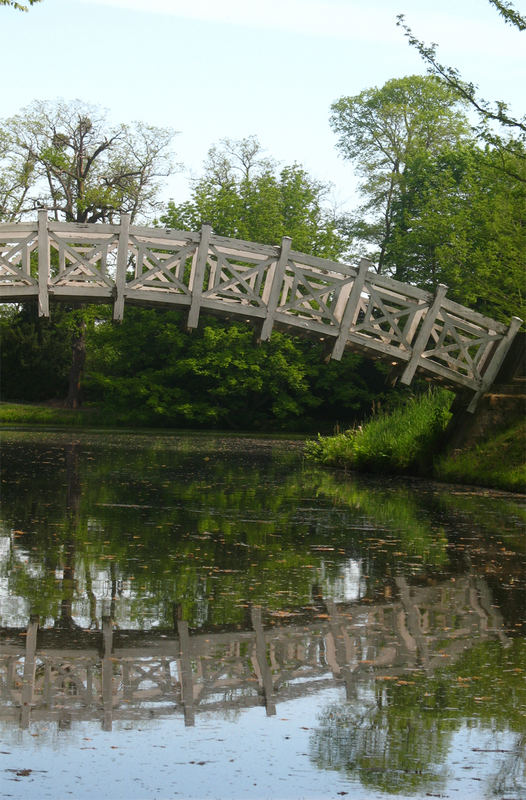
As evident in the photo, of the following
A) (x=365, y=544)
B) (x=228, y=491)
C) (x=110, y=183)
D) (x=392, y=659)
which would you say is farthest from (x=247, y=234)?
(x=392, y=659)

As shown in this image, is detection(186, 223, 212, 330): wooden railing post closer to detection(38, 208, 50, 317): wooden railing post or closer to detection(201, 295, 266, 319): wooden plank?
detection(201, 295, 266, 319): wooden plank

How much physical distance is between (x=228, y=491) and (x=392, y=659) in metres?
12.0

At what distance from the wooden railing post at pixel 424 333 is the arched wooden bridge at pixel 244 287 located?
0.07 ft

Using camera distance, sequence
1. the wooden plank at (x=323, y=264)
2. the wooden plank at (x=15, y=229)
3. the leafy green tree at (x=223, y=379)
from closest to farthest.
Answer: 1. the wooden plank at (x=15, y=229)
2. the wooden plank at (x=323, y=264)
3. the leafy green tree at (x=223, y=379)

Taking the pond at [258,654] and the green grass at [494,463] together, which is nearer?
the pond at [258,654]

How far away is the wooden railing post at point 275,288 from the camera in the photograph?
858 inches

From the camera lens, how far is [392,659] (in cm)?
691

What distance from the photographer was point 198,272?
21.1m

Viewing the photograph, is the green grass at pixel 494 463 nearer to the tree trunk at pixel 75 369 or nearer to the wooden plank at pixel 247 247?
the wooden plank at pixel 247 247

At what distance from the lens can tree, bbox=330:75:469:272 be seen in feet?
194

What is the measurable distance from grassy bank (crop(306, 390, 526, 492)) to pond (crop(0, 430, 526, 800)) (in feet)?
21.5

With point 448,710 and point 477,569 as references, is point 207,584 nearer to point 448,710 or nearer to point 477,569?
point 477,569

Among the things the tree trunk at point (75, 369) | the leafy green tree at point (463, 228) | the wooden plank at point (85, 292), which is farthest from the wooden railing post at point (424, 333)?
the tree trunk at point (75, 369)

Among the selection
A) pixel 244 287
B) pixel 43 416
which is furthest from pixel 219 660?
pixel 43 416
